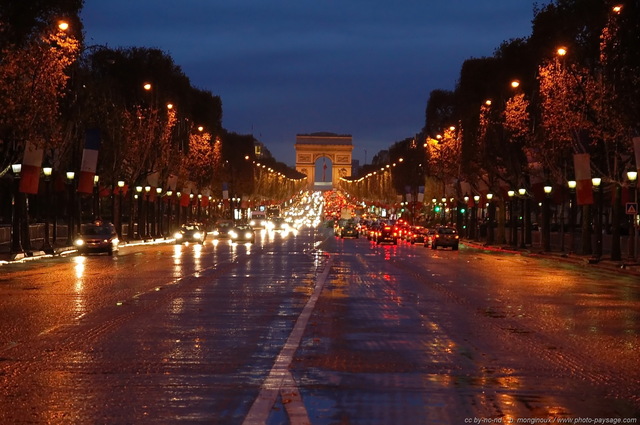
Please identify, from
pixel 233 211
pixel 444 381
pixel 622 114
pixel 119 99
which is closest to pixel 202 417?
pixel 444 381

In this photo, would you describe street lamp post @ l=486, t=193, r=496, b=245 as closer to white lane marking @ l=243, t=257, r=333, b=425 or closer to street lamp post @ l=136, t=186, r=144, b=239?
street lamp post @ l=136, t=186, r=144, b=239

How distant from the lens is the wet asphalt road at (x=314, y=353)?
37.8 feet

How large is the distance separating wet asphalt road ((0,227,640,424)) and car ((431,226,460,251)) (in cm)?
4333

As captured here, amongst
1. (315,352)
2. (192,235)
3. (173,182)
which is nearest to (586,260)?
(192,235)

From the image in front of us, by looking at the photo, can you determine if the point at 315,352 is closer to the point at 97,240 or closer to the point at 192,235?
the point at 97,240

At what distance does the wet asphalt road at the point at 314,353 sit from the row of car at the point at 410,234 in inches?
1718

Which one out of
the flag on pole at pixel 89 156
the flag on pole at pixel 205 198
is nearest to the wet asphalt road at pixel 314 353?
the flag on pole at pixel 89 156

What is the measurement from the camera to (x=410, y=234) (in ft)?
322

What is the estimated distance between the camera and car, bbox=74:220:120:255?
57438 millimetres

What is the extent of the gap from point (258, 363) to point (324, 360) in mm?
930

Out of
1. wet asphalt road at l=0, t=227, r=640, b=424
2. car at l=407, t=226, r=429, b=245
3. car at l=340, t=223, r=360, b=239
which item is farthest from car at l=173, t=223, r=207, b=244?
wet asphalt road at l=0, t=227, r=640, b=424

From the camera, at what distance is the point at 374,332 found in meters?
19.2

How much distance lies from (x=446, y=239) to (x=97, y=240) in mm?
26806

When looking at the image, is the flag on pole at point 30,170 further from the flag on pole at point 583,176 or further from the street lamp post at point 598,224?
the street lamp post at point 598,224
